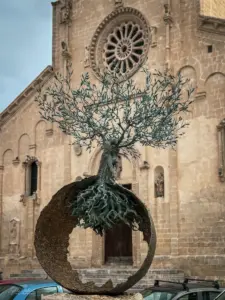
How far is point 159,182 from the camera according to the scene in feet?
70.0

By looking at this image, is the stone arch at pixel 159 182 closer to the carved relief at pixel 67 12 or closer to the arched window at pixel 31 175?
the arched window at pixel 31 175

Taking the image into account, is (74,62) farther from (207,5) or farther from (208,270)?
(208,270)

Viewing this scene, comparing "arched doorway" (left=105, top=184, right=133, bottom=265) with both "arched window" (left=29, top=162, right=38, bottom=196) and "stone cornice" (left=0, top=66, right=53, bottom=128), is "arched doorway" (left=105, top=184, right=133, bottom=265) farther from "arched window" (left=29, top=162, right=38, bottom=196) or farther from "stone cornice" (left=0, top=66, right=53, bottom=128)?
"stone cornice" (left=0, top=66, right=53, bottom=128)

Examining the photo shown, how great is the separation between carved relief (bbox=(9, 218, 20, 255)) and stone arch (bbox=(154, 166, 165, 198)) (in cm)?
755

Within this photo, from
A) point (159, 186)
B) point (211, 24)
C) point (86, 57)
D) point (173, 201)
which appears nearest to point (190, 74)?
point (211, 24)

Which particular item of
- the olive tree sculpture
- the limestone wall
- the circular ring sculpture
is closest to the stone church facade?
the limestone wall

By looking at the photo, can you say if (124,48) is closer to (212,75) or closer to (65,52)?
(65,52)

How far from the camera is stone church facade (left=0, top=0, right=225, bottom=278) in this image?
2003 cm

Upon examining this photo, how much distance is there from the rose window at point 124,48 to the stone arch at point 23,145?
5.37 metres

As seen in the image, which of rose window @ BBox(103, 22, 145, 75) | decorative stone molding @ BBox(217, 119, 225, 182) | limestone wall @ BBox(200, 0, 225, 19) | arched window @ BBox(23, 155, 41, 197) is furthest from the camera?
arched window @ BBox(23, 155, 41, 197)

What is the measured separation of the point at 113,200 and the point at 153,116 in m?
1.82

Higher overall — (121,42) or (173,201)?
(121,42)

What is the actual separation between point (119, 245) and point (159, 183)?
3.53 metres

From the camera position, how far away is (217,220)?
1953cm
